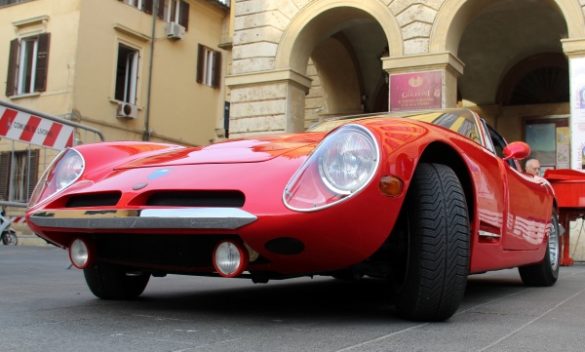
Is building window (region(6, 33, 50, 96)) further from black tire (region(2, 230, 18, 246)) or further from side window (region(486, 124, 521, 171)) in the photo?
side window (region(486, 124, 521, 171))

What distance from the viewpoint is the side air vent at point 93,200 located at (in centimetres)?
274

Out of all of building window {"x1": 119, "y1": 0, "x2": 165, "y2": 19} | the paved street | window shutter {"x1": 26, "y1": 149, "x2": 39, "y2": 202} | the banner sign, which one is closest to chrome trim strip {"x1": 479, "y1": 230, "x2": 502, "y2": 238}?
the paved street

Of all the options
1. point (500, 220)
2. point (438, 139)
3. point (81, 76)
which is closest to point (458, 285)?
point (438, 139)

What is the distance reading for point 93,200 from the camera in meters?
2.82

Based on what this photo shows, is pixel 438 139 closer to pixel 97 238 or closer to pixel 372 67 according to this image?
pixel 97 238

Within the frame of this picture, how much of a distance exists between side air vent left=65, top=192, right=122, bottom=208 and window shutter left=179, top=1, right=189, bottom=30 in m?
21.3

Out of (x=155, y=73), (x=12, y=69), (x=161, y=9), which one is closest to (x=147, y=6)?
(x=161, y=9)

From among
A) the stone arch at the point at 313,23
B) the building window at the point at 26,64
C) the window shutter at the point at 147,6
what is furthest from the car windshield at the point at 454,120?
the window shutter at the point at 147,6

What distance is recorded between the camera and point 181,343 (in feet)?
6.79

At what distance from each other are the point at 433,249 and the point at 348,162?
0.48 metres

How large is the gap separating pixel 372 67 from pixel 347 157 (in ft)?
47.7

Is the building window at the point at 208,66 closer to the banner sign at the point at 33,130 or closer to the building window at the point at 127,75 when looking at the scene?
the building window at the point at 127,75

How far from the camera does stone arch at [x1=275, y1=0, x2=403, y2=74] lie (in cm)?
1227

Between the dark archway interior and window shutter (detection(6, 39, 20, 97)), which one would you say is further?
window shutter (detection(6, 39, 20, 97))
